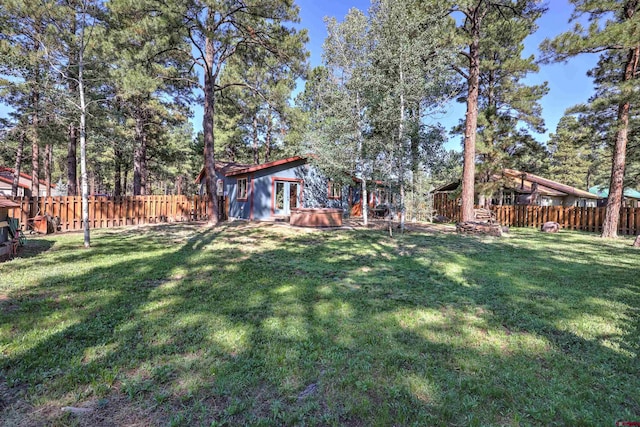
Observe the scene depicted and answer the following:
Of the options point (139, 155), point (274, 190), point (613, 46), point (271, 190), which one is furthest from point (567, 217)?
point (139, 155)

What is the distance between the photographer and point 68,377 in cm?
220

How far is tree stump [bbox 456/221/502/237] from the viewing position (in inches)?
427

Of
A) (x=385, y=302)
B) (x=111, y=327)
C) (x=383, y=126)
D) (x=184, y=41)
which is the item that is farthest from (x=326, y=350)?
(x=184, y=41)

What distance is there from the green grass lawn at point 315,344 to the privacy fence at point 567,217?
29.3 feet

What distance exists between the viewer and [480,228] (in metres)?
11.0

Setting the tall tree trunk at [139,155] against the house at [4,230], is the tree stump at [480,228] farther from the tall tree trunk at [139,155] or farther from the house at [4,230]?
the tall tree trunk at [139,155]

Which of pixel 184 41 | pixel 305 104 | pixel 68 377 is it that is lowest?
pixel 68 377

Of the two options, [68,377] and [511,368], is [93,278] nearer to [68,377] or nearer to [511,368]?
[68,377]

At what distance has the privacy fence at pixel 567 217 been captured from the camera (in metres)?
11.9

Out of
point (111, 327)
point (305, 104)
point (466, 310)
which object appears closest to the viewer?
→ point (111, 327)

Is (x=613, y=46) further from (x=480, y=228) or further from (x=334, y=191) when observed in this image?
(x=334, y=191)

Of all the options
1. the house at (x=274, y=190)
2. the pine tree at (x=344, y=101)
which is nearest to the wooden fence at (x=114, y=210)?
the house at (x=274, y=190)

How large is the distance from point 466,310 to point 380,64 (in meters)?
10.1

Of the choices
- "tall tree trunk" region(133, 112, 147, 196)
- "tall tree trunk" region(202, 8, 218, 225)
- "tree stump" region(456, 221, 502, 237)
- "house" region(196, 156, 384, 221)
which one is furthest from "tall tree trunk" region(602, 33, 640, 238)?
"tall tree trunk" region(133, 112, 147, 196)
